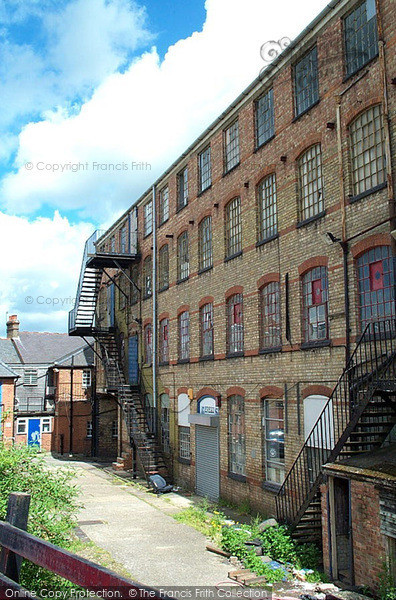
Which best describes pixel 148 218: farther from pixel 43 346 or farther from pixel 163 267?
pixel 43 346

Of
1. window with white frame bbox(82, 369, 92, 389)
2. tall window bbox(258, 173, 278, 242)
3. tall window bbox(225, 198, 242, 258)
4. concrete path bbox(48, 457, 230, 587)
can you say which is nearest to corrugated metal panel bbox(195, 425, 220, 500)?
concrete path bbox(48, 457, 230, 587)

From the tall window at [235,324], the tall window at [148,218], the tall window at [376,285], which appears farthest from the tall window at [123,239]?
the tall window at [376,285]

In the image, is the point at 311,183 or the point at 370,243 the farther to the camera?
the point at 311,183

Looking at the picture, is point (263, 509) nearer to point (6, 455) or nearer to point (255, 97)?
point (6, 455)

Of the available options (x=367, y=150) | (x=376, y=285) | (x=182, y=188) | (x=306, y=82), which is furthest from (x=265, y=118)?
(x=376, y=285)

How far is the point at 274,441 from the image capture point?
51.6ft

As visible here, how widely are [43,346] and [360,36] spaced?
35299 millimetres

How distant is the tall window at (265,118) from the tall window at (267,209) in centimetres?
128

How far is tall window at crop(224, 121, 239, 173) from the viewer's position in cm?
1884

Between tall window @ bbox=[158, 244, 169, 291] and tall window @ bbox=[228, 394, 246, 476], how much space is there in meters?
7.50

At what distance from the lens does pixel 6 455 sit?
9.41 meters

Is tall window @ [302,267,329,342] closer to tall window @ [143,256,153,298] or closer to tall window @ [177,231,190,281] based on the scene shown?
tall window @ [177,231,190,281]

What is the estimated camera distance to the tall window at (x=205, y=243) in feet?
66.9

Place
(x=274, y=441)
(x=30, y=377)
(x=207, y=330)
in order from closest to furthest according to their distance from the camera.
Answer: (x=274, y=441), (x=207, y=330), (x=30, y=377)
